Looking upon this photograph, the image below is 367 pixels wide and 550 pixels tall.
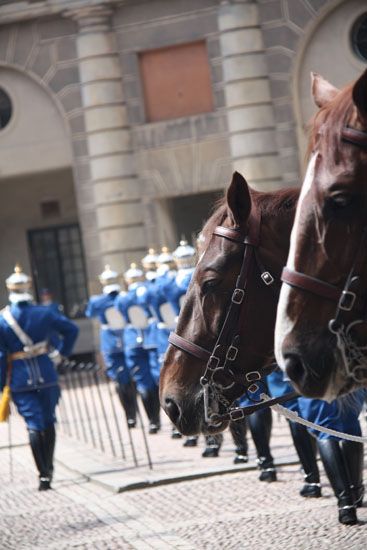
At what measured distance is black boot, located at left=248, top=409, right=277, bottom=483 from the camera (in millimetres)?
12711

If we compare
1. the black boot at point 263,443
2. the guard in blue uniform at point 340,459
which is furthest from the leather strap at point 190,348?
the black boot at point 263,443

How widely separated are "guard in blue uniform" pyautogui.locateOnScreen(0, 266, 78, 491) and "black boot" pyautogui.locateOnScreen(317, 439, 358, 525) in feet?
16.8

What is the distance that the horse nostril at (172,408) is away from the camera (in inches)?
273

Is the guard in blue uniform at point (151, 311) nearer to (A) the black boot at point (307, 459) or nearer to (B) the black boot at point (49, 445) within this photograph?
(B) the black boot at point (49, 445)

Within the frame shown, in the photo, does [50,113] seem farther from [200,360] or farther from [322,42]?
[200,360]

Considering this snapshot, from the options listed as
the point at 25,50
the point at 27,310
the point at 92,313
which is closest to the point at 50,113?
the point at 25,50

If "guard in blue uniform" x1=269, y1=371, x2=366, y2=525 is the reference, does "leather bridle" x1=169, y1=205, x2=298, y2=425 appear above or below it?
above

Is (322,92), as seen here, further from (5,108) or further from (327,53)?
(5,108)

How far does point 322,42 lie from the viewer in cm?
2741

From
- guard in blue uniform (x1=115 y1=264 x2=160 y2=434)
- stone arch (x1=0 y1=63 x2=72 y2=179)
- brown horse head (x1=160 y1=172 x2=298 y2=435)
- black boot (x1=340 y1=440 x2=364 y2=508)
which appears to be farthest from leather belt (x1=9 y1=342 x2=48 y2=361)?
stone arch (x1=0 y1=63 x2=72 y2=179)

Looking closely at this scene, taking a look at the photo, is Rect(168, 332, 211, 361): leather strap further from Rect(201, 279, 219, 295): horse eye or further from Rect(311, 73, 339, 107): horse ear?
Rect(311, 73, 339, 107): horse ear

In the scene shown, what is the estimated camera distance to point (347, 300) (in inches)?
207

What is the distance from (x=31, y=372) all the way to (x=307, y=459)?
12.9ft

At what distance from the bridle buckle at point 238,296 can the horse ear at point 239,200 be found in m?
0.34
